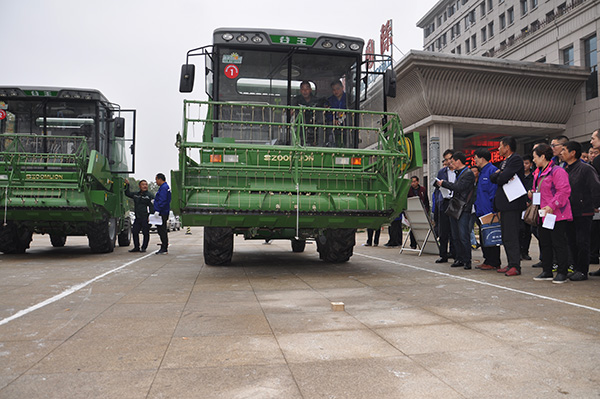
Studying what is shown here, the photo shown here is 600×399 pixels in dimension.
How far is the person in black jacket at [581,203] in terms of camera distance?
20.3ft

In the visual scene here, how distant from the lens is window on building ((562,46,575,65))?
92.0 ft

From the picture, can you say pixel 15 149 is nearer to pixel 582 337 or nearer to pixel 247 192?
pixel 247 192

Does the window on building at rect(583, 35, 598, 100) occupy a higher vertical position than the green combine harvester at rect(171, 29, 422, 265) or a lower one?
higher

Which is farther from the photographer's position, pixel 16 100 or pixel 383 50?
pixel 383 50

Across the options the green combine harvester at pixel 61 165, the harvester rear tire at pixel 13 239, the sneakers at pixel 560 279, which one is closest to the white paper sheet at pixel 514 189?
the sneakers at pixel 560 279

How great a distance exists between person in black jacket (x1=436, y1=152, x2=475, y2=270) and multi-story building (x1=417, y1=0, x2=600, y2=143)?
2177 cm

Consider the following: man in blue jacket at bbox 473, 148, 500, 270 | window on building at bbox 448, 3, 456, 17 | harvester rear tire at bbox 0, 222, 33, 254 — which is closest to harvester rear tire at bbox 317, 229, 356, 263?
man in blue jacket at bbox 473, 148, 500, 270

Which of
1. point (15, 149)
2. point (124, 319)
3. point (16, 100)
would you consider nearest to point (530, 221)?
point (124, 319)

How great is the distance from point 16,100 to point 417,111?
19.8 metres

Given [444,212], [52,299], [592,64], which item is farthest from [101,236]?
[592,64]

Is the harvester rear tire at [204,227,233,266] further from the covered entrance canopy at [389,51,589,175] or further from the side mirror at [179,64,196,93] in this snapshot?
the covered entrance canopy at [389,51,589,175]

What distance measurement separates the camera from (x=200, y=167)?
6.79 meters

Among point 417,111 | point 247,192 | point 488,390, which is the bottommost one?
point 488,390

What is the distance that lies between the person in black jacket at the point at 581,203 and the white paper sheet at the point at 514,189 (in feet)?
2.01
